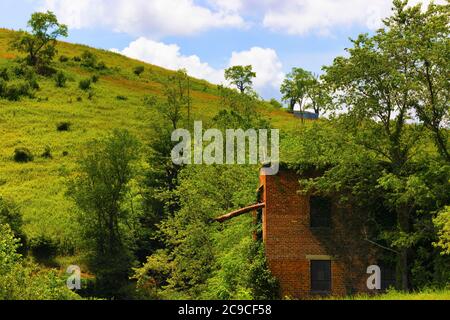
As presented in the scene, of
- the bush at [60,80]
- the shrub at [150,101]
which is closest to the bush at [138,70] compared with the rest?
the bush at [60,80]

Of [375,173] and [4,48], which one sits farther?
[4,48]

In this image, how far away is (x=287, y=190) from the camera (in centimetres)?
3034

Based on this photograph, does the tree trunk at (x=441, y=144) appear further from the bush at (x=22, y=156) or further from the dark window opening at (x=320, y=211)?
the bush at (x=22, y=156)

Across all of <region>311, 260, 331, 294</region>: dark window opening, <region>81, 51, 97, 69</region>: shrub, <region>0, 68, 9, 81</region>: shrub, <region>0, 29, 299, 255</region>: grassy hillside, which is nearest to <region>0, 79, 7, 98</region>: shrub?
<region>0, 29, 299, 255</region>: grassy hillside

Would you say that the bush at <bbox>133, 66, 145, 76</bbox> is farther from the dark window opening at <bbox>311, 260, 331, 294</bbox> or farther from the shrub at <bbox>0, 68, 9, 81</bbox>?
the dark window opening at <bbox>311, 260, 331, 294</bbox>

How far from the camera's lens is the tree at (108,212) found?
45.7 m

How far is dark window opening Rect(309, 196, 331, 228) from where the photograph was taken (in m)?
30.3

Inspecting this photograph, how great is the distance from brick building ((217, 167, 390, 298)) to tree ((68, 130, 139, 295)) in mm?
18888

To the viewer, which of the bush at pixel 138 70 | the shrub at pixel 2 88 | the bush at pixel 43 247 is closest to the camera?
the bush at pixel 43 247

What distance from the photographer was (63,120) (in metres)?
75.4

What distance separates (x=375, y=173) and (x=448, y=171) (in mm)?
3424

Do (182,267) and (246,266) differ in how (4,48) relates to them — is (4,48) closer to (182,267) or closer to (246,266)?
(182,267)

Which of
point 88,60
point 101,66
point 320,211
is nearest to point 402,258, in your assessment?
point 320,211
